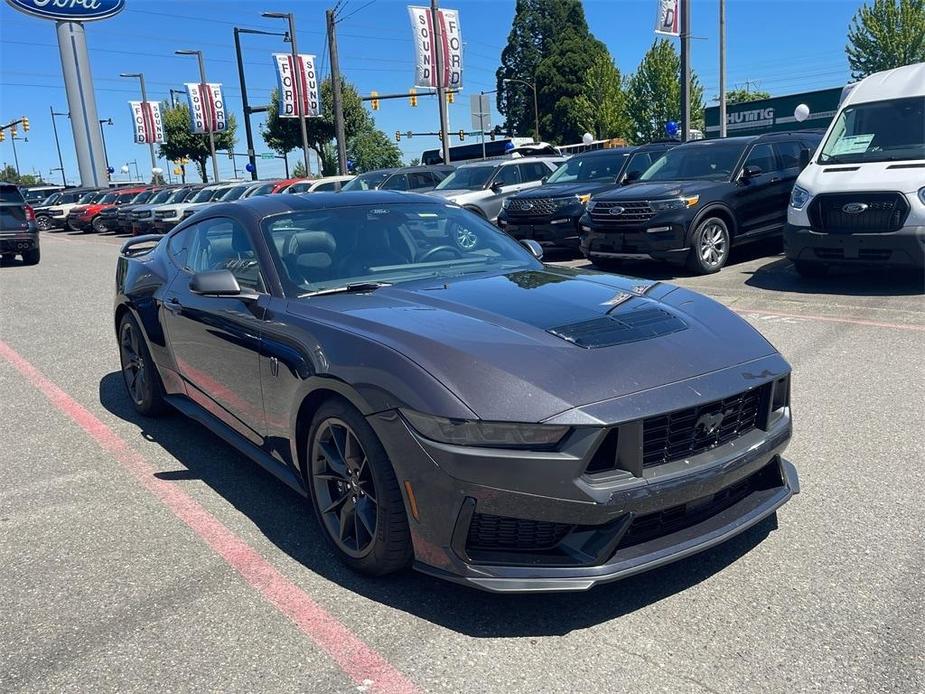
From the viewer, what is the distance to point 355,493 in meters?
2.98

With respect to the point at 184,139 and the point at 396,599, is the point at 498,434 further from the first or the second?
the point at 184,139

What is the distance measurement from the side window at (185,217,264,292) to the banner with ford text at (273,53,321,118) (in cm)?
2848

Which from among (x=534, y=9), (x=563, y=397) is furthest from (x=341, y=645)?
(x=534, y=9)

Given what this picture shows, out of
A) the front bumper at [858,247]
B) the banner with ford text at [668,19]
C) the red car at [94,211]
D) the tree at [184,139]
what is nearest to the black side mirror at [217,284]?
the front bumper at [858,247]

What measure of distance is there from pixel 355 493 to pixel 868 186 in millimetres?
7364

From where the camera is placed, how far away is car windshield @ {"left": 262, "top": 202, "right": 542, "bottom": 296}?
12.4 ft

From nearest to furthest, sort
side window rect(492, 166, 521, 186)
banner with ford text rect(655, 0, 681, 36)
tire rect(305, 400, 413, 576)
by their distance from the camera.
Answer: tire rect(305, 400, 413, 576) → side window rect(492, 166, 521, 186) → banner with ford text rect(655, 0, 681, 36)

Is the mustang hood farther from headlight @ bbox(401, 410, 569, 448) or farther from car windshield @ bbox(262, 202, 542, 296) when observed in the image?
car windshield @ bbox(262, 202, 542, 296)

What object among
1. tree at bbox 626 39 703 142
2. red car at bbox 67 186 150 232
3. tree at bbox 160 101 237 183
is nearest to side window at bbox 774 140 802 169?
red car at bbox 67 186 150 232

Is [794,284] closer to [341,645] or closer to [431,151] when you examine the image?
[341,645]

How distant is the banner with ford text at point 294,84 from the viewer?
31.1 m

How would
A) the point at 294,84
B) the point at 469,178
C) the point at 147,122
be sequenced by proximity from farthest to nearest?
the point at 147,122
the point at 294,84
the point at 469,178

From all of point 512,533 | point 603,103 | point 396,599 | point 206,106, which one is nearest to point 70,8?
point 206,106

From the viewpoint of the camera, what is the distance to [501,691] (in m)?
2.36
